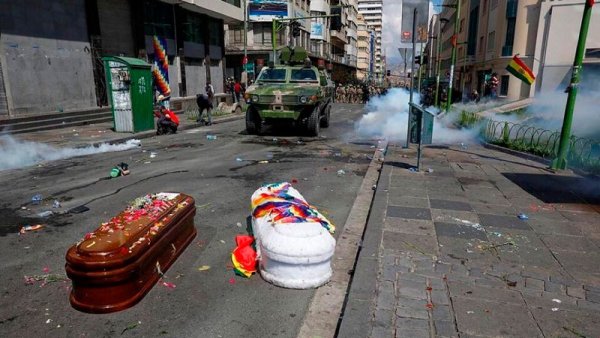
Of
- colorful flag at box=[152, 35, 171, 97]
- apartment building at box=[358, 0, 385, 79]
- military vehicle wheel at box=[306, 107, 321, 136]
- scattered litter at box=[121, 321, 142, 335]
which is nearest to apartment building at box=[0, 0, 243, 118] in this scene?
colorful flag at box=[152, 35, 171, 97]

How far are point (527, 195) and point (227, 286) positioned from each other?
4873 millimetres

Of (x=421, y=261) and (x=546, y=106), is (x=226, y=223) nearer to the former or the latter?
(x=421, y=261)

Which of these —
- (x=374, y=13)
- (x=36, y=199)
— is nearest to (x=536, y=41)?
(x=36, y=199)

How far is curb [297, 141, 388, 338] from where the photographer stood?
9.67ft

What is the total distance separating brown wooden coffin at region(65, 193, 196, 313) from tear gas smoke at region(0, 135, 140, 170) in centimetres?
642

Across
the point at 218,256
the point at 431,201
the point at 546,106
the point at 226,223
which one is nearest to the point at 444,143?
the point at 546,106

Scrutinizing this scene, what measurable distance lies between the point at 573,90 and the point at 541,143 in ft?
9.21

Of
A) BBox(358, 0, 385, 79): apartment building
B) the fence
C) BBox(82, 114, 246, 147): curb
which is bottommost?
BBox(82, 114, 246, 147): curb

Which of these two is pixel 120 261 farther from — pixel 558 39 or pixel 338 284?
pixel 558 39

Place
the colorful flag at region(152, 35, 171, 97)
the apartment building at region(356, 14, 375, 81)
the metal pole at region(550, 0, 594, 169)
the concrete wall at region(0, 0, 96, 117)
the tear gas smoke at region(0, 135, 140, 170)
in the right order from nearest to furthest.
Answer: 1. the metal pole at region(550, 0, 594, 169)
2. the tear gas smoke at region(0, 135, 140, 170)
3. the concrete wall at region(0, 0, 96, 117)
4. the colorful flag at region(152, 35, 171, 97)
5. the apartment building at region(356, 14, 375, 81)

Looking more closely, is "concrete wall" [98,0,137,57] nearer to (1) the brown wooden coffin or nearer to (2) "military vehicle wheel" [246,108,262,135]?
(2) "military vehicle wheel" [246,108,262,135]

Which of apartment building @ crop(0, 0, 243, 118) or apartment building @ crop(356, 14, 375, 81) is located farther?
apartment building @ crop(356, 14, 375, 81)

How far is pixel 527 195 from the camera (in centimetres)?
614

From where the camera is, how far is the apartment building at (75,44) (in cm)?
1359
